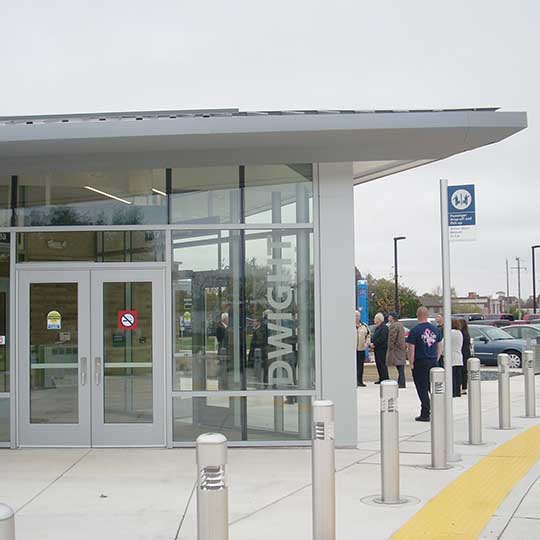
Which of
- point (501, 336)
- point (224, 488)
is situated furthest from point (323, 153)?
point (501, 336)

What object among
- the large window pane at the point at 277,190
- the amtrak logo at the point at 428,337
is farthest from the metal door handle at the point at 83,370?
the amtrak logo at the point at 428,337

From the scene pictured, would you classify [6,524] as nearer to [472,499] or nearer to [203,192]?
[472,499]

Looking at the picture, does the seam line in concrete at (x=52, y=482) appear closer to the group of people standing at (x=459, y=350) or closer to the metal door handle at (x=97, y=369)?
the metal door handle at (x=97, y=369)

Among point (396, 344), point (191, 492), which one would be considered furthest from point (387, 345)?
point (191, 492)

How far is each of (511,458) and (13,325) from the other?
6.34 metres

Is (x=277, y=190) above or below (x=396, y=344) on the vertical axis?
above

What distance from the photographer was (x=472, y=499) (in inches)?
309

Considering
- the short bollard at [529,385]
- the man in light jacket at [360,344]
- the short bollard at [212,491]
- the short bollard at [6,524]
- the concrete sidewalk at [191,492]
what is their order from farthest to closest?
the man in light jacket at [360,344], the short bollard at [529,385], the concrete sidewalk at [191,492], the short bollard at [212,491], the short bollard at [6,524]

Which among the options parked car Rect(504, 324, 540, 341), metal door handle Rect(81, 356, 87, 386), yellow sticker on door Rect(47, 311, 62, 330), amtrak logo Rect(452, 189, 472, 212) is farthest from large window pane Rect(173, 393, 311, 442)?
parked car Rect(504, 324, 540, 341)

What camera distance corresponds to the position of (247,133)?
987 centimetres

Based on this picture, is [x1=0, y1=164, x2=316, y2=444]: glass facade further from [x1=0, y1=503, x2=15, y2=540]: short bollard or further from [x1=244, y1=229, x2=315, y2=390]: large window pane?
[x1=0, y1=503, x2=15, y2=540]: short bollard

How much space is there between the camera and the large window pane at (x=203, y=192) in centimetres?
1120

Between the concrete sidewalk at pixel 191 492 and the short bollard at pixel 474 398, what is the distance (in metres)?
0.20

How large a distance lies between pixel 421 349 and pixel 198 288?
12.7 feet
